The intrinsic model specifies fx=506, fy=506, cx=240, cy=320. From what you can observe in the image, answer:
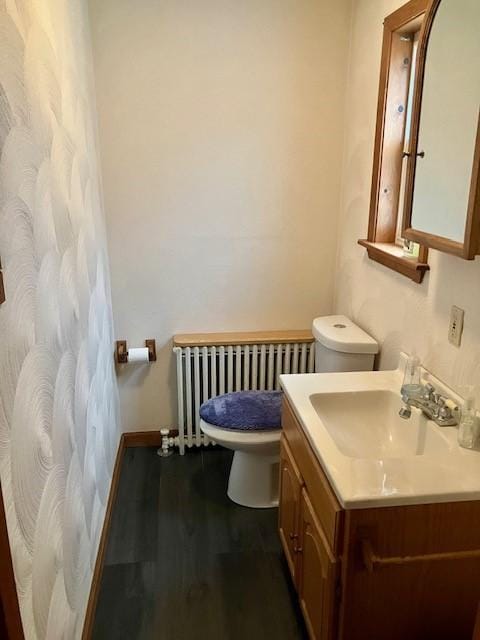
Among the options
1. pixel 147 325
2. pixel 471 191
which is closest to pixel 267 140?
pixel 147 325

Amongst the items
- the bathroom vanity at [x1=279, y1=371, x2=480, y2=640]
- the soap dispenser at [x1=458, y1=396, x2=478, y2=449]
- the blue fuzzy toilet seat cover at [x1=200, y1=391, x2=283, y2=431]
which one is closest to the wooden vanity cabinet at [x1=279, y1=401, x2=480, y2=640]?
the bathroom vanity at [x1=279, y1=371, x2=480, y2=640]

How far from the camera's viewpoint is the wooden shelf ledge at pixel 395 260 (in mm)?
1772

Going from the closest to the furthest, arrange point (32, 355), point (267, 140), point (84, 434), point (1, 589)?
point (1, 589) → point (32, 355) → point (84, 434) → point (267, 140)

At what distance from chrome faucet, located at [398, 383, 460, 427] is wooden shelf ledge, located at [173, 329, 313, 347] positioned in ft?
3.54

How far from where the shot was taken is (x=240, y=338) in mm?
2691

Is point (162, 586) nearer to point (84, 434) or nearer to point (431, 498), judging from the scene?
point (84, 434)

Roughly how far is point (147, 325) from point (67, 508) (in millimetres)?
1332

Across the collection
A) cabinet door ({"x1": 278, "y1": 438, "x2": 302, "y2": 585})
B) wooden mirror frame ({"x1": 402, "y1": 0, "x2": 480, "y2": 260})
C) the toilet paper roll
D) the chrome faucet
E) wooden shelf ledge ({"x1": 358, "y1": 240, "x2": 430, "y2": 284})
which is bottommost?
cabinet door ({"x1": 278, "y1": 438, "x2": 302, "y2": 585})

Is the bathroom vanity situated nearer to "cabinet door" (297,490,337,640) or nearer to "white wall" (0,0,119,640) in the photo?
"cabinet door" (297,490,337,640)

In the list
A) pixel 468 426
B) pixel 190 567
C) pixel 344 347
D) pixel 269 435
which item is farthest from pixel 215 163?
pixel 190 567

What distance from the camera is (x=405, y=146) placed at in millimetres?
2023

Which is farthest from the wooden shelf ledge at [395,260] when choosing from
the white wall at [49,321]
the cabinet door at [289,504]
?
the white wall at [49,321]

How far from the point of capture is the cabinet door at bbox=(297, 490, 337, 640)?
1.33 meters

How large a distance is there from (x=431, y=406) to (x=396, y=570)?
1.65 ft
